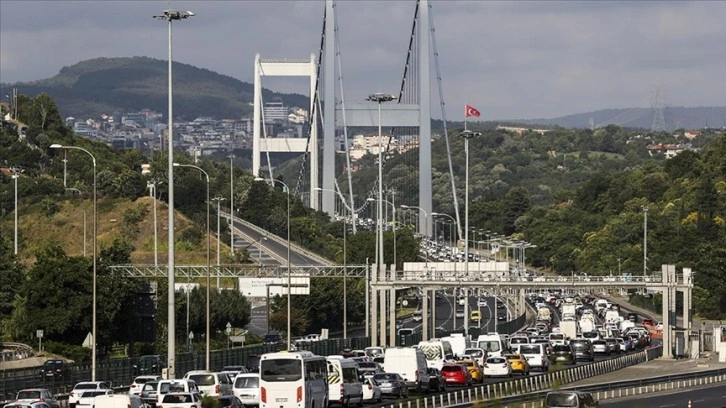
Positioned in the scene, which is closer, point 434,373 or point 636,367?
point 434,373

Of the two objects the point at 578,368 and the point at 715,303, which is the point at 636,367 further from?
the point at 715,303

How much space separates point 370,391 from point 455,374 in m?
12.3

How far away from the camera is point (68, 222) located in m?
194

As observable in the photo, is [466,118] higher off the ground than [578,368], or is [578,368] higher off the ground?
[466,118]

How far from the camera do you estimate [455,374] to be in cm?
8144

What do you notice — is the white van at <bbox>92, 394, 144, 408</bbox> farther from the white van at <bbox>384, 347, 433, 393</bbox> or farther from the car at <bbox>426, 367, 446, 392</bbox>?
the car at <bbox>426, 367, 446, 392</bbox>

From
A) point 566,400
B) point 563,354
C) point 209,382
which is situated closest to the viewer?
point 566,400

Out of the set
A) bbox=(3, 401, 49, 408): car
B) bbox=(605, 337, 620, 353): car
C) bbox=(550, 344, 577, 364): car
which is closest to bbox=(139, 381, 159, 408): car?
bbox=(3, 401, 49, 408): car

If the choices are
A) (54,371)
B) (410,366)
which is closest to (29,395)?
(54,371)

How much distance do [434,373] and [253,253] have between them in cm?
11310

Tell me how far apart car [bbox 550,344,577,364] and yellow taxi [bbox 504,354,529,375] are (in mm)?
12251

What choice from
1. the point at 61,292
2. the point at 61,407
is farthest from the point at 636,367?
the point at 61,407

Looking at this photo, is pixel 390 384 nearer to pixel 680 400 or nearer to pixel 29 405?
pixel 680 400

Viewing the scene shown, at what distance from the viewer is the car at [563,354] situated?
105 m
